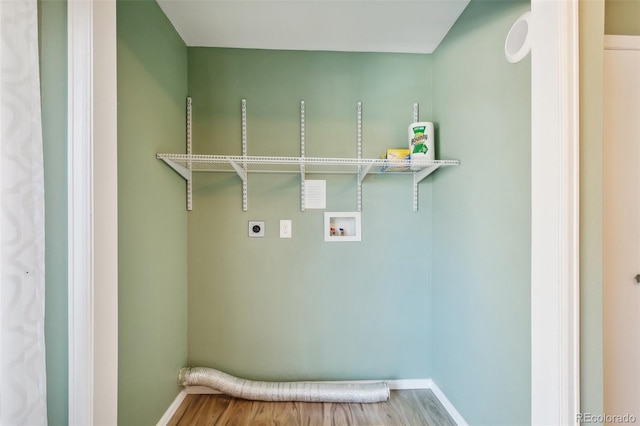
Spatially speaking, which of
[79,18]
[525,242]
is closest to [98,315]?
[79,18]

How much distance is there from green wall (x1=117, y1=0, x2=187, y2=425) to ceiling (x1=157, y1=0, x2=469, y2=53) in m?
0.21

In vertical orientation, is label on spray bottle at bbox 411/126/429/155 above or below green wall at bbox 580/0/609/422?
above

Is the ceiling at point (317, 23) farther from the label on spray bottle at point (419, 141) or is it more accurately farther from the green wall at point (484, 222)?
the label on spray bottle at point (419, 141)

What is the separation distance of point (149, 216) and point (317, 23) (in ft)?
4.66

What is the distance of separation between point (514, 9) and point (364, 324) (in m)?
1.82

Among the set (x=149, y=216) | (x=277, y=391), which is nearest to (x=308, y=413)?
(x=277, y=391)

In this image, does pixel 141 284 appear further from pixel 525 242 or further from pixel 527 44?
pixel 527 44

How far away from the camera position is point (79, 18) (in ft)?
2.58

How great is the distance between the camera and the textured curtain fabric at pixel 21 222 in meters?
0.64

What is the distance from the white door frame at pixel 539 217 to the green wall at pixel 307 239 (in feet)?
2.85

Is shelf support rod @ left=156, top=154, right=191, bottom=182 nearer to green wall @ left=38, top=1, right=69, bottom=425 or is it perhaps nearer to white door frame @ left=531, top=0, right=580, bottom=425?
green wall @ left=38, top=1, right=69, bottom=425

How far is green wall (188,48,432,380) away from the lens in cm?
172

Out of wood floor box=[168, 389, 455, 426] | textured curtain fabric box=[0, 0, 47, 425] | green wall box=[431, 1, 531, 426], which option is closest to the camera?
textured curtain fabric box=[0, 0, 47, 425]

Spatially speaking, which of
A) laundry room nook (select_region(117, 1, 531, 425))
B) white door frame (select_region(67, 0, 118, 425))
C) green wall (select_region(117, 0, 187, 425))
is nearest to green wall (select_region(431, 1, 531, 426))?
laundry room nook (select_region(117, 1, 531, 425))
